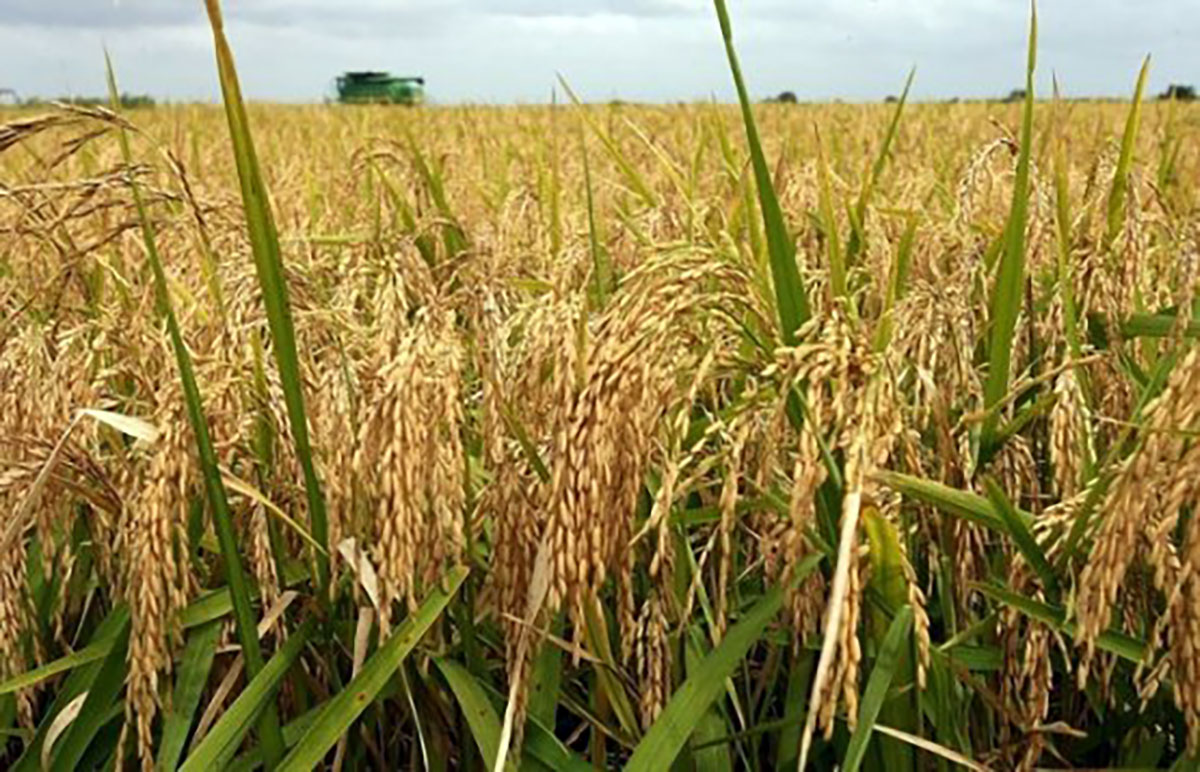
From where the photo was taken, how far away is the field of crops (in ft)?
2.81

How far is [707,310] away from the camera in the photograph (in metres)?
0.94

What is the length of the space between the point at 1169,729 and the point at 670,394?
601mm

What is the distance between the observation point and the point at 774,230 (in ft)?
3.04

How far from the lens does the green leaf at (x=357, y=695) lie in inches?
39.1

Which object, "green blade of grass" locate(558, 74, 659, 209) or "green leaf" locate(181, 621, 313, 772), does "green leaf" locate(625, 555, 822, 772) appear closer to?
"green leaf" locate(181, 621, 313, 772)

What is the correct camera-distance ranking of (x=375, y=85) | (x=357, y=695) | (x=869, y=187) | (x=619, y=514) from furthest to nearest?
(x=375, y=85) → (x=869, y=187) → (x=357, y=695) → (x=619, y=514)

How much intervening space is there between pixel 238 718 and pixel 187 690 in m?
0.14

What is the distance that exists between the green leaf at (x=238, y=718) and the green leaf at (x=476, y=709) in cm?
14

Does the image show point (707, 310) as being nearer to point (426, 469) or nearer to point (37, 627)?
point (426, 469)

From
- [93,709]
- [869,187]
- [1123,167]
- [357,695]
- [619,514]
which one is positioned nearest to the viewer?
[619,514]

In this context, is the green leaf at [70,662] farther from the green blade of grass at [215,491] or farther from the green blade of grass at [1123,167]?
the green blade of grass at [1123,167]

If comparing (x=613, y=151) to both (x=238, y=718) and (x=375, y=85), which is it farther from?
(x=375, y=85)

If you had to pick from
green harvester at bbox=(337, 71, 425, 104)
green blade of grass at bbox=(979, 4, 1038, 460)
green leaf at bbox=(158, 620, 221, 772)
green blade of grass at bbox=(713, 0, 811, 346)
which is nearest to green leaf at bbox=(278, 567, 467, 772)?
green leaf at bbox=(158, 620, 221, 772)

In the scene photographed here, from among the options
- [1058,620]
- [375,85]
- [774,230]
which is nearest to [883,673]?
[1058,620]
